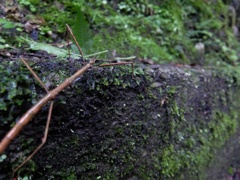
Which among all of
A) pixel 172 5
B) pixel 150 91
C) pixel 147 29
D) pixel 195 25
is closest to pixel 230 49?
pixel 195 25

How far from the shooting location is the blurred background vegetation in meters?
2.36

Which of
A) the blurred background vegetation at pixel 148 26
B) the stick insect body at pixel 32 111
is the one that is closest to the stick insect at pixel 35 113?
the stick insect body at pixel 32 111

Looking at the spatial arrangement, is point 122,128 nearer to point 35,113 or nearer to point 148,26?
point 35,113

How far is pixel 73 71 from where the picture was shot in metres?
1.50

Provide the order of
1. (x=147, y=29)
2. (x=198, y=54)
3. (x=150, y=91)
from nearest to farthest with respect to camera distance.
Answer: (x=150, y=91) → (x=147, y=29) → (x=198, y=54)

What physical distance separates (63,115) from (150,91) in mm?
801

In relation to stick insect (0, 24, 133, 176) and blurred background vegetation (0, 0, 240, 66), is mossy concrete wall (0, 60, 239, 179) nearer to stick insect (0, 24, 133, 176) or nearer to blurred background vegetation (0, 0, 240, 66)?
stick insect (0, 24, 133, 176)

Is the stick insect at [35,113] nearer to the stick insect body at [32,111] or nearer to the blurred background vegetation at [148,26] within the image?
the stick insect body at [32,111]

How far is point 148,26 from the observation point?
3.61 meters

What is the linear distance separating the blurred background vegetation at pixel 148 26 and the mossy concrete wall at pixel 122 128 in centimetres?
55

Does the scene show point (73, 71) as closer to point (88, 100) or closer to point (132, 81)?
point (88, 100)

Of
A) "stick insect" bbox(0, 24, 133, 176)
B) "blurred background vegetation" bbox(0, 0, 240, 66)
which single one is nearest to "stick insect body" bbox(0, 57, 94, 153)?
"stick insect" bbox(0, 24, 133, 176)

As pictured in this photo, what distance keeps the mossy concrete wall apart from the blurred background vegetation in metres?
0.55

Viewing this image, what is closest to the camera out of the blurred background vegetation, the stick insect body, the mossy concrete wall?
the stick insect body
